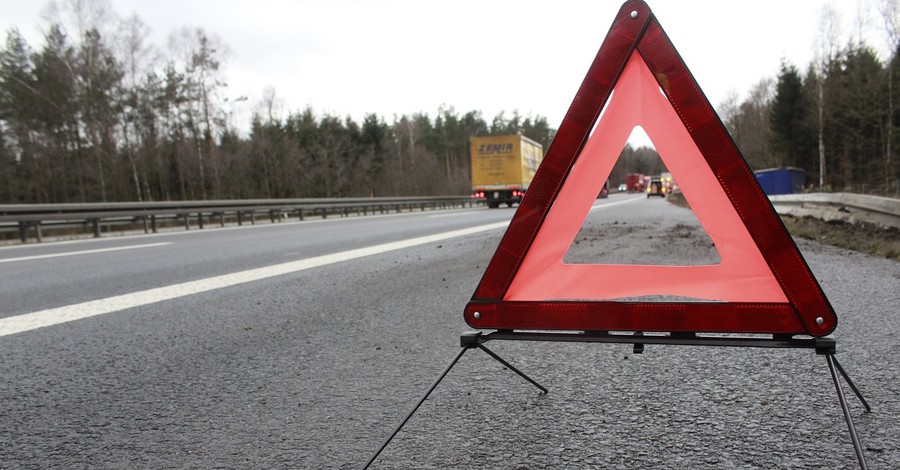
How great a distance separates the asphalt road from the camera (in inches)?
68.6

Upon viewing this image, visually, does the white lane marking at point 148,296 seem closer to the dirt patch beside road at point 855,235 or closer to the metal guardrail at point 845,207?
the dirt patch beside road at point 855,235

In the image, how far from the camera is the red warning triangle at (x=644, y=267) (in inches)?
62.7

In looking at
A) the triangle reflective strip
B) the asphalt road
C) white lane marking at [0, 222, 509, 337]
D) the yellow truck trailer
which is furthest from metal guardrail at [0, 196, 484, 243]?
the triangle reflective strip

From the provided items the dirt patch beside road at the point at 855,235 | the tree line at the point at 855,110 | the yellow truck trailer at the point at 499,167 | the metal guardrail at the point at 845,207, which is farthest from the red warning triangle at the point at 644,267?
the tree line at the point at 855,110

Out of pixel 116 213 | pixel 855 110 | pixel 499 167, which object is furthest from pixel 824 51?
pixel 116 213

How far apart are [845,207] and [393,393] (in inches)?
343

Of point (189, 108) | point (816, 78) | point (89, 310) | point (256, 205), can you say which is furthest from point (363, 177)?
point (89, 310)

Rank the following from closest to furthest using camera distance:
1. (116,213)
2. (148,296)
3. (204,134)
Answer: (148,296) < (116,213) < (204,134)

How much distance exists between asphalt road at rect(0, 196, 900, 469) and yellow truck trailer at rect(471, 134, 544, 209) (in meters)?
27.6

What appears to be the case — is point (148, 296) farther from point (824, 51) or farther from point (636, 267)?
point (824, 51)

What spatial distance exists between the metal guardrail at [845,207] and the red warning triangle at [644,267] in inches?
256

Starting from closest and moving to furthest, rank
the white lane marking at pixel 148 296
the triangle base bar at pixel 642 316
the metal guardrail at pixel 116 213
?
1. the triangle base bar at pixel 642 316
2. the white lane marking at pixel 148 296
3. the metal guardrail at pixel 116 213

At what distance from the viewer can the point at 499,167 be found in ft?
105

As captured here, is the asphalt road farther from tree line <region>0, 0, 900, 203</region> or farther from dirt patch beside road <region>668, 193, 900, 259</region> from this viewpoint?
tree line <region>0, 0, 900, 203</region>
